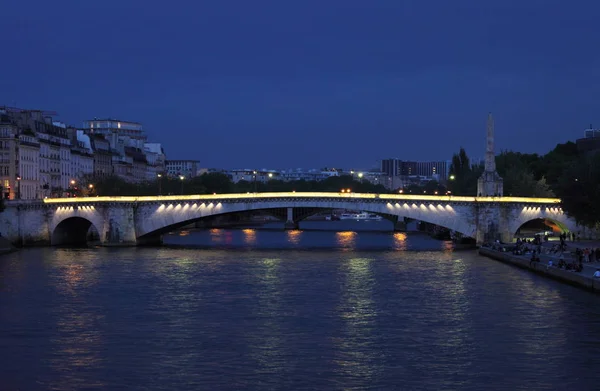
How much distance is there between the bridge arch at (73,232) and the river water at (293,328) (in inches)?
1004

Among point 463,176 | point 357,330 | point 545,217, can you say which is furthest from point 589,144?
point 357,330

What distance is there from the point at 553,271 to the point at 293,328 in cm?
1997

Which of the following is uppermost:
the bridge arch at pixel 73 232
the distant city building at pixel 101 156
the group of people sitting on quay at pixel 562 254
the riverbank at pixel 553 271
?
the distant city building at pixel 101 156

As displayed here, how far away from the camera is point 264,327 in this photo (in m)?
39.5

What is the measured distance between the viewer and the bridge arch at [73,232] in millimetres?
90812

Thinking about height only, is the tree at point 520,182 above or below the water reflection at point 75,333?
above

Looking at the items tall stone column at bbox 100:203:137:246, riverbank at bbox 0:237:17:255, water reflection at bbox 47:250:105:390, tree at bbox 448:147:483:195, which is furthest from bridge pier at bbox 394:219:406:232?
water reflection at bbox 47:250:105:390

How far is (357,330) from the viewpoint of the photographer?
→ 39094 mm

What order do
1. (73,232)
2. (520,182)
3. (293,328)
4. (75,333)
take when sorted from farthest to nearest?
(520,182) → (73,232) → (293,328) → (75,333)

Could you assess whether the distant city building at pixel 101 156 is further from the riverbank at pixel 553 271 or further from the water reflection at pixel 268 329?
the water reflection at pixel 268 329

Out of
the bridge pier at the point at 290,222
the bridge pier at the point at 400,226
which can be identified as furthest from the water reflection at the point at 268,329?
the bridge pier at the point at 290,222

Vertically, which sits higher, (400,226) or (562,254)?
(400,226)

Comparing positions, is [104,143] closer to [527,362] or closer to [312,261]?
[312,261]

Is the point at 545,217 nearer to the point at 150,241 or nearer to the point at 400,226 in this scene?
the point at 150,241
